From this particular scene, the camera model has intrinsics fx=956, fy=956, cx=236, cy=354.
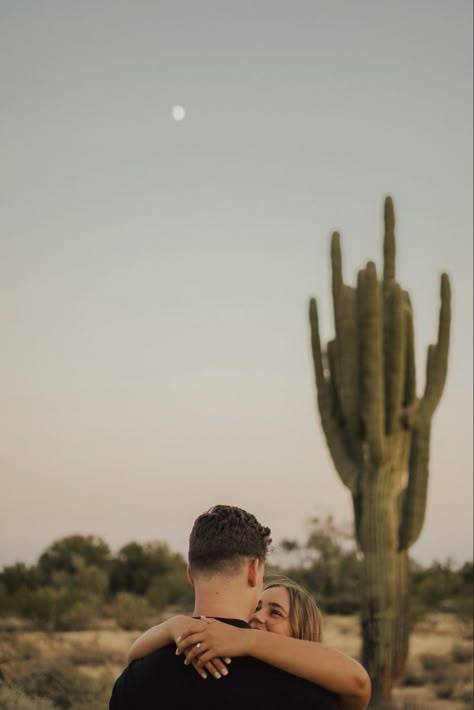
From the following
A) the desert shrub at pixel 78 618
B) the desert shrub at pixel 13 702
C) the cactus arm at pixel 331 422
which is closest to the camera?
the desert shrub at pixel 13 702

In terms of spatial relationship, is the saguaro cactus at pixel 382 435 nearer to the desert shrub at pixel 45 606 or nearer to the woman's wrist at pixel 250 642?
the desert shrub at pixel 45 606

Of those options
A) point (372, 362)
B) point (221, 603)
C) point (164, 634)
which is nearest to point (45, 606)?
point (372, 362)

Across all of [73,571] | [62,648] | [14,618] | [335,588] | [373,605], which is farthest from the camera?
[73,571]

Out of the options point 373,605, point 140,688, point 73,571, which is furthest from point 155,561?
point 140,688

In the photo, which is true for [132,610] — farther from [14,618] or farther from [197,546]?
[197,546]

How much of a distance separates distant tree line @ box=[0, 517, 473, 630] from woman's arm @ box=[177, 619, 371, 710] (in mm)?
16936

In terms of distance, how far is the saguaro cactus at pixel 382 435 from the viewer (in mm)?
11555

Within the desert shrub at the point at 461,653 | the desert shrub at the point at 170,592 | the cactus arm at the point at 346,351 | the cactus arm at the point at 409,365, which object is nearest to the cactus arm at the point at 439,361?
the cactus arm at the point at 409,365

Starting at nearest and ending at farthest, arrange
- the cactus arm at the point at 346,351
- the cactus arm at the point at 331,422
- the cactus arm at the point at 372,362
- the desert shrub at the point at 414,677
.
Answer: the cactus arm at the point at 372,362 < the cactus arm at the point at 346,351 < the cactus arm at the point at 331,422 < the desert shrub at the point at 414,677

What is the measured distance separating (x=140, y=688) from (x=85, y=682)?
9306mm

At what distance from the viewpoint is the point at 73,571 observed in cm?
2403

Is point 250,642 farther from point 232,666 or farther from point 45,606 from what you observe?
point 45,606

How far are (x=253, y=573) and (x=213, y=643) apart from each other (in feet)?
0.76

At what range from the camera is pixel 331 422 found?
39.6ft
